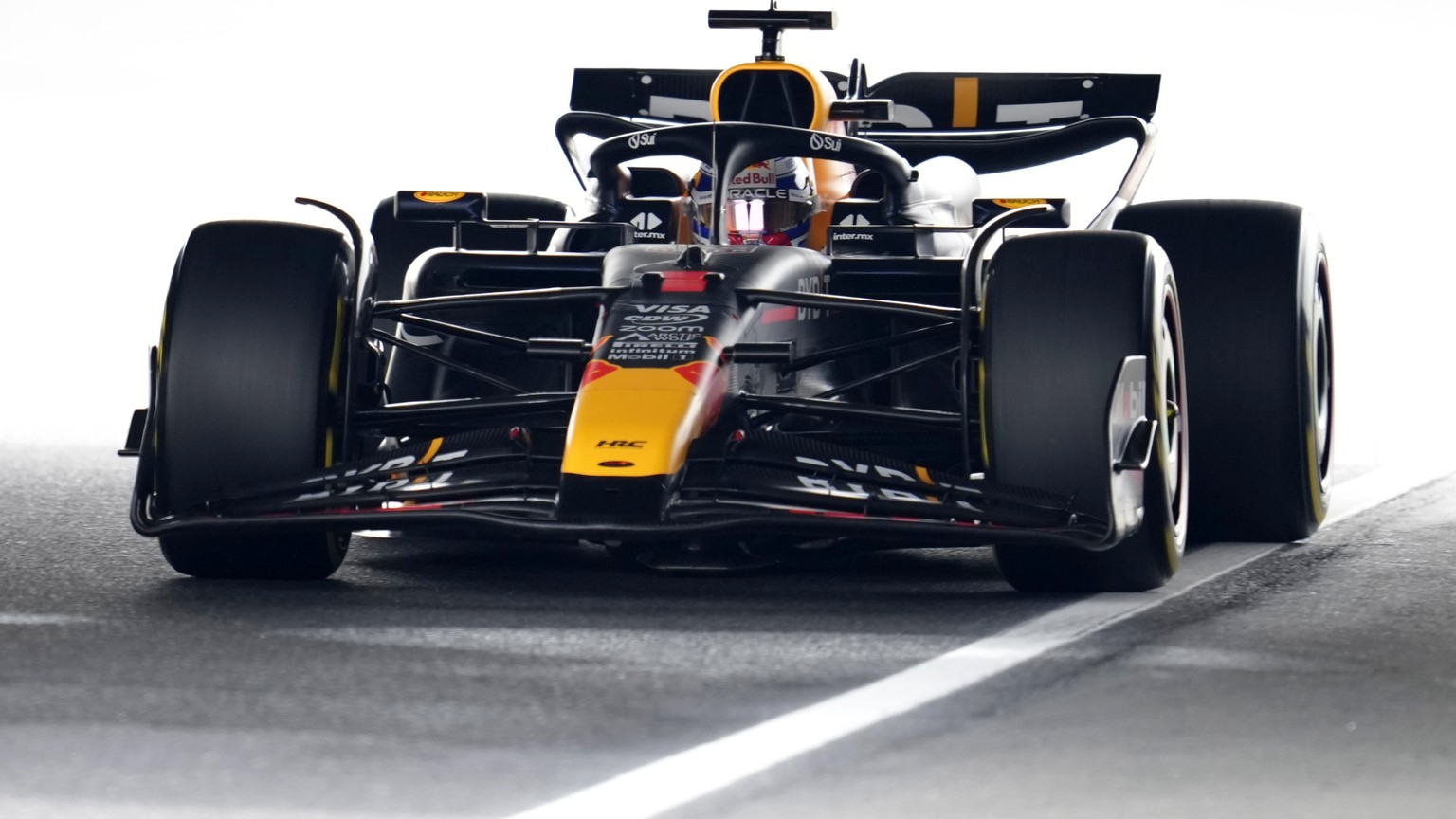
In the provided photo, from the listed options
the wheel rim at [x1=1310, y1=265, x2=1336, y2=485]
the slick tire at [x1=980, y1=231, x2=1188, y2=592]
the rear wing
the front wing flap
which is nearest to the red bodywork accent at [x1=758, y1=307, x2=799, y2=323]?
the front wing flap

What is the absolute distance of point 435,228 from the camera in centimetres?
1079

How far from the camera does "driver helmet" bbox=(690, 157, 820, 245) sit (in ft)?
26.5

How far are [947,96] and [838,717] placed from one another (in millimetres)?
6390

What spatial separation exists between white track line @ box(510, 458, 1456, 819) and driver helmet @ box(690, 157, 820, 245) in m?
2.19

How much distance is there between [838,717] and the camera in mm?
4277

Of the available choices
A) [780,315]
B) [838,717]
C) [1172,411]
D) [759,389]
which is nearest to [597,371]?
[759,389]

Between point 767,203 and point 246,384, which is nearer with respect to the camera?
point 246,384

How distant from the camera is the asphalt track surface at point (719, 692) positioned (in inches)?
146

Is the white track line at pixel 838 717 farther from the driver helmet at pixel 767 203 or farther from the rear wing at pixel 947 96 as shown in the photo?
the rear wing at pixel 947 96

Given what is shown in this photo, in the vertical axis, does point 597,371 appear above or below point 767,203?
below

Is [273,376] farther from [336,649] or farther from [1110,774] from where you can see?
[1110,774]

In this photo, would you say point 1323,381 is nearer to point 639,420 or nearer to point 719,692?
point 639,420

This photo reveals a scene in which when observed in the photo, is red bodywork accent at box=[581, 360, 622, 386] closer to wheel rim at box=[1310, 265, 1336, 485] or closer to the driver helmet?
the driver helmet

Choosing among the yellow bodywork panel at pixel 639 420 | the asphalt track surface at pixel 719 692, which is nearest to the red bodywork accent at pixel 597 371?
the yellow bodywork panel at pixel 639 420
